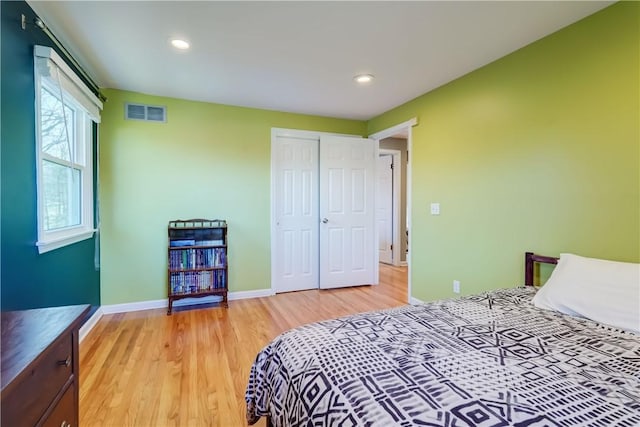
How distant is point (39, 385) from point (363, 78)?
2.91 meters

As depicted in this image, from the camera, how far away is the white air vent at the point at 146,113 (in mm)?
3279

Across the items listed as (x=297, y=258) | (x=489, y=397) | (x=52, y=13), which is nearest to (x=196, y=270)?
(x=297, y=258)

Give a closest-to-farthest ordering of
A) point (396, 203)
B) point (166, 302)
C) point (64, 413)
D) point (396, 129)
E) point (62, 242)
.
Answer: point (64, 413)
point (62, 242)
point (166, 302)
point (396, 129)
point (396, 203)

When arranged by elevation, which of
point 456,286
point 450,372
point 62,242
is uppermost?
point 62,242

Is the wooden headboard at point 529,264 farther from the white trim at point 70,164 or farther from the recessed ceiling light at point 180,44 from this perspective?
the white trim at point 70,164

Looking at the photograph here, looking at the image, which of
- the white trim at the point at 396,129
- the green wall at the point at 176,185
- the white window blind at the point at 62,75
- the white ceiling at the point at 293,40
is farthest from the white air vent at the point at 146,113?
the white trim at the point at 396,129

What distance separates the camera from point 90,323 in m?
2.87

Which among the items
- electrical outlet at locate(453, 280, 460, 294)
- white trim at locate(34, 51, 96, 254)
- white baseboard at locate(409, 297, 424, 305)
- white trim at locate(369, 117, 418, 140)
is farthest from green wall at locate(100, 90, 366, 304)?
electrical outlet at locate(453, 280, 460, 294)

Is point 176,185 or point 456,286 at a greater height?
point 176,185

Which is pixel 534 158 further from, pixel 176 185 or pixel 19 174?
pixel 176 185

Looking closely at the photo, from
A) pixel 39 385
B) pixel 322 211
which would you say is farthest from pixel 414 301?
pixel 39 385

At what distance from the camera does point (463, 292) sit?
2904mm

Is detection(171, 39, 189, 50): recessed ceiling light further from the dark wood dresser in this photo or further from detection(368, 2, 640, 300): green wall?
detection(368, 2, 640, 300): green wall

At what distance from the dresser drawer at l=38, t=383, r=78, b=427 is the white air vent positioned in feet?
9.70
